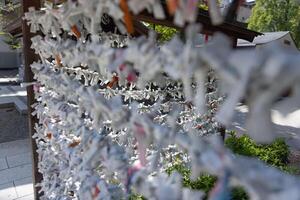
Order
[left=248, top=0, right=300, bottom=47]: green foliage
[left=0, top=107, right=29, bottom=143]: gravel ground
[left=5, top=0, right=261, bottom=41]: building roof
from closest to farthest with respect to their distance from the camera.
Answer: [left=5, top=0, right=261, bottom=41]: building roof
[left=0, top=107, right=29, bottom=143]: gravel ground
[left=248, top=0, right=300, bottom=47]: green foliage

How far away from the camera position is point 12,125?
668cm

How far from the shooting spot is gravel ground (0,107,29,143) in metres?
5.96

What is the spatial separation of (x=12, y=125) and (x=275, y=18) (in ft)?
58.5

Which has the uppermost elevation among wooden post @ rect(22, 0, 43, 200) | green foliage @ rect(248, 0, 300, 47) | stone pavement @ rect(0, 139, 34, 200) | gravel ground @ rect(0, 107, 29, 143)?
green foliage @ rect(248, 0, 300, 47)

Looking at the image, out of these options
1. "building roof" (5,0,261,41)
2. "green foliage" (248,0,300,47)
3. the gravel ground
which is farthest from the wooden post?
"green foliage" (248,0,300,47)

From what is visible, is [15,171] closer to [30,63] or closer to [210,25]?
[30,63]

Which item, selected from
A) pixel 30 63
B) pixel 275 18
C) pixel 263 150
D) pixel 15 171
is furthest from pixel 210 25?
pixel 275 18

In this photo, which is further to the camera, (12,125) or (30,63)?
Answer: (12,125)

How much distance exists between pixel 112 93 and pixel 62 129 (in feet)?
2.07

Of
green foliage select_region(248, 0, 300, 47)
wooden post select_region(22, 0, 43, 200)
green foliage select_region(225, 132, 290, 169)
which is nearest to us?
wooden post select_region(22, 0, 43, 200)

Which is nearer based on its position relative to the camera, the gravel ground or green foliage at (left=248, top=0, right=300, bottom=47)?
the gravel ground

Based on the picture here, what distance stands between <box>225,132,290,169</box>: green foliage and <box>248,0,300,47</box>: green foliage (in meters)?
16.3

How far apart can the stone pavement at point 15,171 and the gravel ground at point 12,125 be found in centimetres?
38

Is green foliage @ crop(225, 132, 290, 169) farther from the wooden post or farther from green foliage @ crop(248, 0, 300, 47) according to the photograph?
green foliage @ crop(248, 0, 300, 47)
